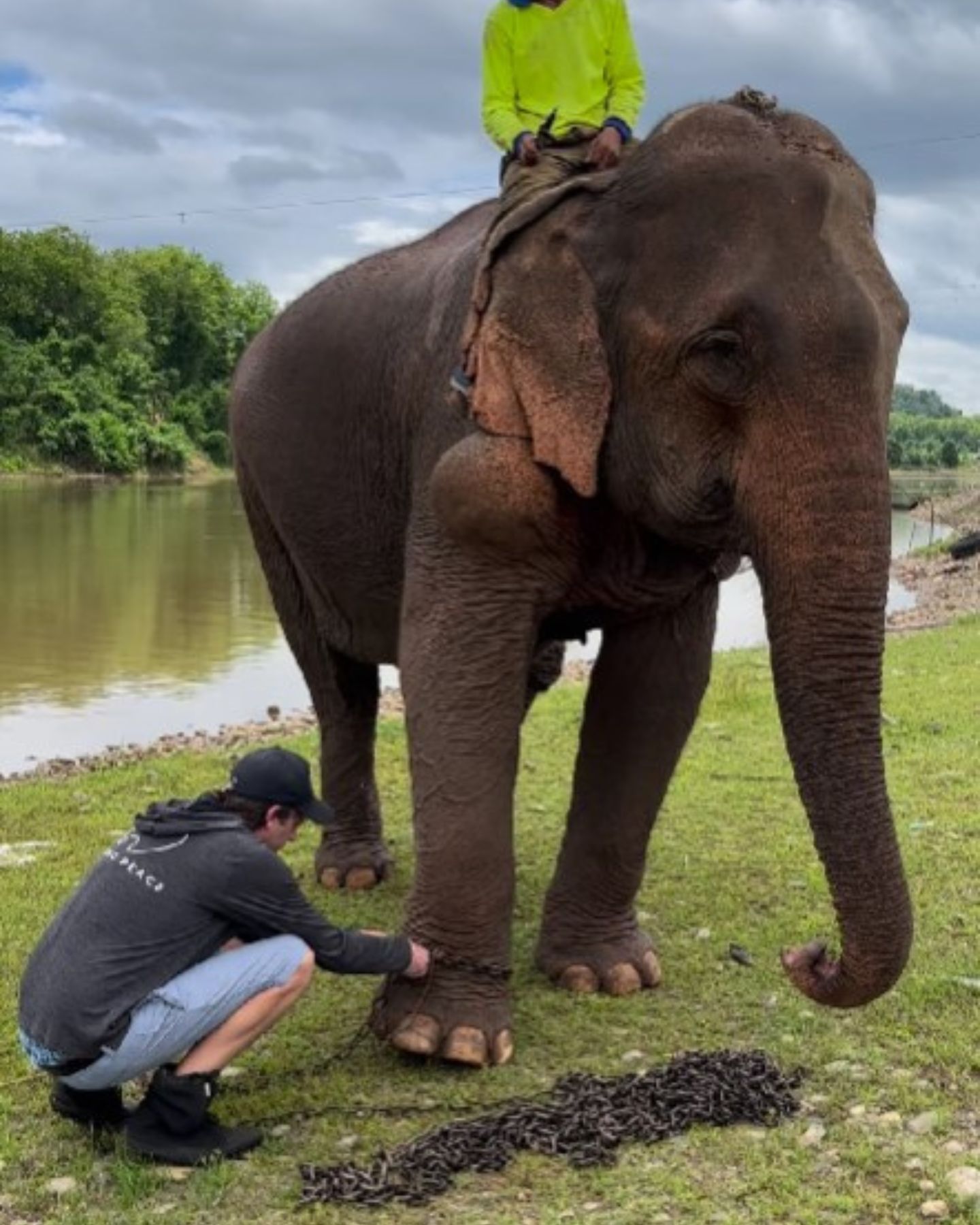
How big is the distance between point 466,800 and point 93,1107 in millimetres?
1340

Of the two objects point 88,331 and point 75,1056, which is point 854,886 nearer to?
point 75,1056

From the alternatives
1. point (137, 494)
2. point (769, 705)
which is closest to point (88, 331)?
point (137, 494)

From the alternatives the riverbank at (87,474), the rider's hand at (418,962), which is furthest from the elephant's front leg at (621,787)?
the riverbank at (87,474)

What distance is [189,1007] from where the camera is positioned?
159 inches

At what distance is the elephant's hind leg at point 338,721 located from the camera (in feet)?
23.1

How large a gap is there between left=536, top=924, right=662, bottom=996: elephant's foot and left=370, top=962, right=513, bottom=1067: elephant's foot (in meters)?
0.61

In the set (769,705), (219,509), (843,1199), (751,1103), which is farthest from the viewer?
(219,509)

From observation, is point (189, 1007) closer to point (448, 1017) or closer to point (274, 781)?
point (274, 781)

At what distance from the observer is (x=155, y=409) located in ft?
217

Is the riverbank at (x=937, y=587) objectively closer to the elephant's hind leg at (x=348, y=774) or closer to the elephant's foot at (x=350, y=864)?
the elephant's hind leg at (x=348, y=774)

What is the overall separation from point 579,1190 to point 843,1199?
0.62m

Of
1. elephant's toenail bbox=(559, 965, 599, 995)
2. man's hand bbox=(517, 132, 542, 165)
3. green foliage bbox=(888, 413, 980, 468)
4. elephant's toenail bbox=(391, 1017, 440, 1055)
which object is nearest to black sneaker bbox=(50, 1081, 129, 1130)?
elephant's toenail bbox=(391, 1017, 440, 1055)

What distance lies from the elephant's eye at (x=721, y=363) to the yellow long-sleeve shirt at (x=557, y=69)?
118cm

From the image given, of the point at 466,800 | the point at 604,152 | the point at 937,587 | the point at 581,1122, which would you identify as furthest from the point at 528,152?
the point at 937,587
